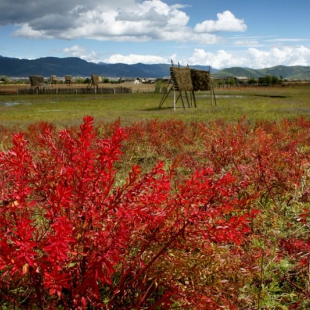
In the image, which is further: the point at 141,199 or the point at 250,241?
the point at 250,241

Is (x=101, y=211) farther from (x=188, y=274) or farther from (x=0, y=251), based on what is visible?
(x=188, y=274)

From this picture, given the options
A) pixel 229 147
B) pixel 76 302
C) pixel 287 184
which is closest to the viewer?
pixel 76 302

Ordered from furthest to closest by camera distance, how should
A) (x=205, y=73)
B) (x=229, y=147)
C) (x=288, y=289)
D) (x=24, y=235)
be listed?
(x=205, y=73), (x=229, y=147), (x=288, y=289), (x=24, y=235)

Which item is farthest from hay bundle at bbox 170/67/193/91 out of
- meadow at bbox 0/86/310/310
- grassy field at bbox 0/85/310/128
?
meadow at bbox 0/86/310/310

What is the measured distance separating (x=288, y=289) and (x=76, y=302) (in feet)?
7.17

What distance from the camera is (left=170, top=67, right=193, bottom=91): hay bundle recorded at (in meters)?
28.5

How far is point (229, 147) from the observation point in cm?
630

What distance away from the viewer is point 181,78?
29.5 metres

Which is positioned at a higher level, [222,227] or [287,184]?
[222,227]

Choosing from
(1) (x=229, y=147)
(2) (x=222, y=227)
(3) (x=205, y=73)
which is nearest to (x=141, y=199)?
(2) (x=222, y=227)

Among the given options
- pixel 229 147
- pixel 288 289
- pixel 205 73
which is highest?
pixel 205 73

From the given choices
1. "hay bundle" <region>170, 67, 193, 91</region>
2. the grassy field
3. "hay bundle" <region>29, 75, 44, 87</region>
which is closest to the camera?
the grassy field

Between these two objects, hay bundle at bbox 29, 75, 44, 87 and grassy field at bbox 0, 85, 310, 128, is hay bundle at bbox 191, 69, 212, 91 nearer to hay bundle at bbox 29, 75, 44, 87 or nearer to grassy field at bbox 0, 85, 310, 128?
grassy field at bbox 0, 85, 310, 128

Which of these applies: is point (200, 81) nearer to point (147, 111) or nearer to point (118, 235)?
point (147, 111)
